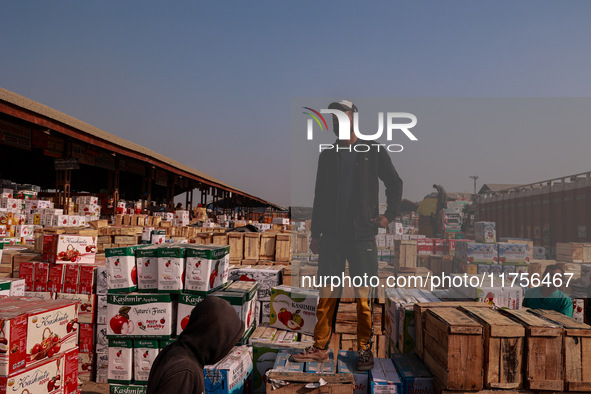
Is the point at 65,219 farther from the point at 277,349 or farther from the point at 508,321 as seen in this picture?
the point at 508,321

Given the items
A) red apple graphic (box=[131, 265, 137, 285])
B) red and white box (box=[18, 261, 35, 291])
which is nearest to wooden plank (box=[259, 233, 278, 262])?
red apple graphic (box=[131, 265, 137, 285])

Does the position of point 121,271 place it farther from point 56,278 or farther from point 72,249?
point 72,249

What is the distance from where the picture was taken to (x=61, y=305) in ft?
14.5

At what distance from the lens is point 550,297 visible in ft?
16.6

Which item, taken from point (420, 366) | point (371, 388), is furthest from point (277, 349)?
point (420, 366)

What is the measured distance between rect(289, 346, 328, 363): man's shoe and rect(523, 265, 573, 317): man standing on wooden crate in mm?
3297

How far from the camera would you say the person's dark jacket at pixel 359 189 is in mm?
4555

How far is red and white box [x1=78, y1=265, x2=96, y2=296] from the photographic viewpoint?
20.1 ft

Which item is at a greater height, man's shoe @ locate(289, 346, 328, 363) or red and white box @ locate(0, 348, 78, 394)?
man's shoe @ locate(289, 346, 328, 363)

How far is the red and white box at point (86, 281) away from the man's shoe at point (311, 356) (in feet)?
13.1

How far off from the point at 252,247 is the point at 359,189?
3.90m

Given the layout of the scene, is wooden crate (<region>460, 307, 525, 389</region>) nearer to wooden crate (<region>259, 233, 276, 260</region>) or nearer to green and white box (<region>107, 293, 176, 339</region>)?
green and white box (<region>107, 293, 176, 339</region>)

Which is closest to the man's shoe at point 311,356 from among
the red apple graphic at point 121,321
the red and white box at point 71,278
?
the red apple graphic at point 121,321

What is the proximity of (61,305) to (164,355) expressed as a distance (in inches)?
110
